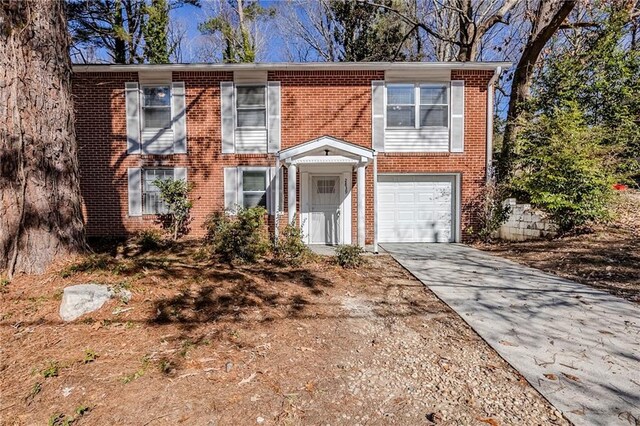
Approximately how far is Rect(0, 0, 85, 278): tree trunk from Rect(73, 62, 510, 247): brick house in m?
5.12

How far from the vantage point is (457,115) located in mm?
9625

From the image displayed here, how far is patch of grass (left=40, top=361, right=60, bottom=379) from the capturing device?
2.60 metres

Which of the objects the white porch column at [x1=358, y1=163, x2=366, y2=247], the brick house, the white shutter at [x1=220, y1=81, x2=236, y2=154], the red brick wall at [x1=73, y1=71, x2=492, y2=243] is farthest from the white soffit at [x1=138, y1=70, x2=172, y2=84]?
the white porch column at [x1=358, y1=163, x2=366, y2=247]

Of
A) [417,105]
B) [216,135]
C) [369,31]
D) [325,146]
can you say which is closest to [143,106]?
[216,135]

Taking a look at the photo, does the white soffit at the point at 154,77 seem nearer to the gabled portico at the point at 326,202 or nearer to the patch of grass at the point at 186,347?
the gabled portico at the point at 326,202

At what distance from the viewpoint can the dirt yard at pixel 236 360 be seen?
7.62 feet

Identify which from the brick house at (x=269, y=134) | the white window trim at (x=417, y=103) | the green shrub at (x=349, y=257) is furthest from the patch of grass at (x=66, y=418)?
the white window trim at (x=417, y=103)

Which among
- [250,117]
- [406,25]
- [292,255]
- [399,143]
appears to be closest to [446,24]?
[406,25]

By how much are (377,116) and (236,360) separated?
27.0 feet

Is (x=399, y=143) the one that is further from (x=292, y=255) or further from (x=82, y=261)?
(x=82, y=261)

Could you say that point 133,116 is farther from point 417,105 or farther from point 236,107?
point 417,105

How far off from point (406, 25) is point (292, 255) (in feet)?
51.4

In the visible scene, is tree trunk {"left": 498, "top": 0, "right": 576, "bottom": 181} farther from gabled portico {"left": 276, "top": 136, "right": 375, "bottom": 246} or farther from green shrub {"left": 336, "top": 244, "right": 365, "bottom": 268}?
green shrub {"left": 336, "top": 244, "right": 365, "bottom": 268}

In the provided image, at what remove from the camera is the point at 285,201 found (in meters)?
9.59
